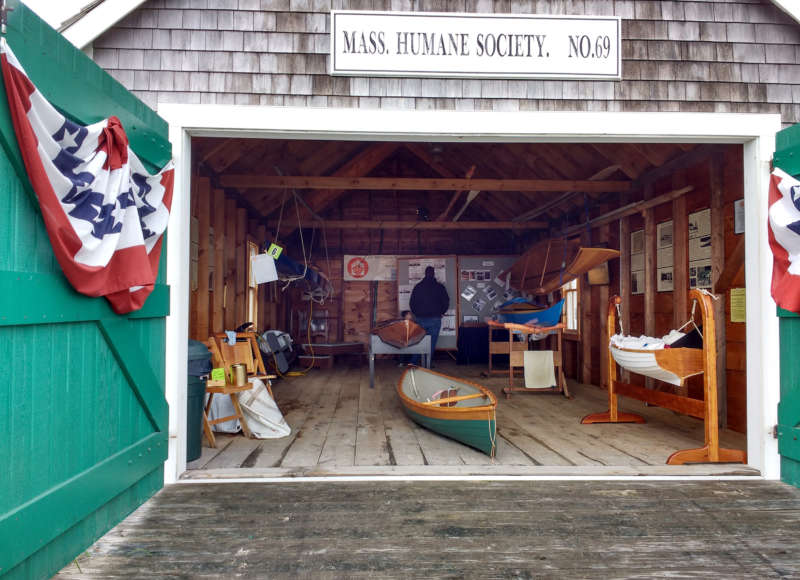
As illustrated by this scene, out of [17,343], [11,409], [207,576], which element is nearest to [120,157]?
[17,343]

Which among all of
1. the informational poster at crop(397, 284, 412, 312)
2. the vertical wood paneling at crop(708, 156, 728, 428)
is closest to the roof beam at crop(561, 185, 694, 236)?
the vertical wood paneling at crop(708, 156, 728, 428)

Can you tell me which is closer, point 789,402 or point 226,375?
point 789,402

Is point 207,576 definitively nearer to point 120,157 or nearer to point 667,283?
point 120,157

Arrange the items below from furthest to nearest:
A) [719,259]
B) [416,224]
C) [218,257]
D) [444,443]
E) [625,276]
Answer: [416,224], [625,276], [218,257], [719,259], [444,443]

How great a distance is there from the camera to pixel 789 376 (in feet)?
10.6

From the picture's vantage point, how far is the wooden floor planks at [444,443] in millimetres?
3402

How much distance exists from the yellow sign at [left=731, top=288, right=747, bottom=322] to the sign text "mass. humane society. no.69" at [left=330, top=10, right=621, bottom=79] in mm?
2340

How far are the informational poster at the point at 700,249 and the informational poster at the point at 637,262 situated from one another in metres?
0.99

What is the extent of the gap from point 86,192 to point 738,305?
4.84 metres

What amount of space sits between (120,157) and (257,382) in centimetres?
266

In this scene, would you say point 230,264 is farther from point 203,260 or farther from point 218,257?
point 203,260

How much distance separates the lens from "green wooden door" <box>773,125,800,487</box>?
3.13 meters

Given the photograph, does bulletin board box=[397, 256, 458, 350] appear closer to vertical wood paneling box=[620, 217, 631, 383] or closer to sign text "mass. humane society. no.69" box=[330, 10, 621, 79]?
vertical wood paneling box=[620, 217, 631, 383]

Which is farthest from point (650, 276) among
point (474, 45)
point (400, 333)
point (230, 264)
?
point (230, 264)
